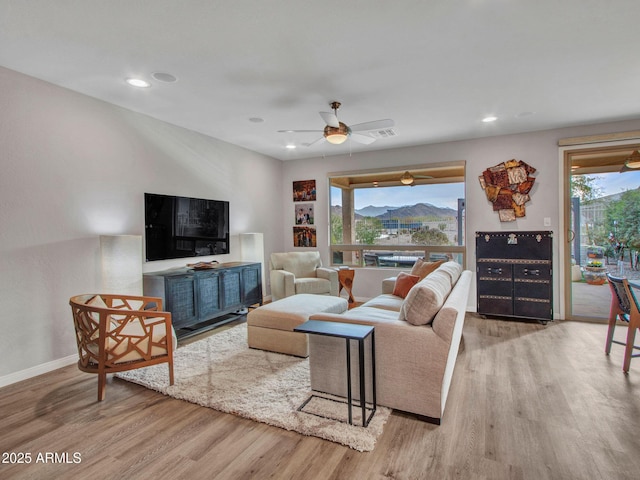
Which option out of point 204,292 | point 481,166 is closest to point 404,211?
point 481,166

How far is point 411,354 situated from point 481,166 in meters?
3.98

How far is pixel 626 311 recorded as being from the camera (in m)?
3.20

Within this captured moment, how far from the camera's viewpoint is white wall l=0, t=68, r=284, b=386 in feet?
9.73

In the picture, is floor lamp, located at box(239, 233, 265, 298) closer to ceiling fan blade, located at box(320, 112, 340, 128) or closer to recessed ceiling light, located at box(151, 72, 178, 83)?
ceiling fan blade, located at box(320, 112, 340, 128)

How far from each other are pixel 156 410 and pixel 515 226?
5.03 metres

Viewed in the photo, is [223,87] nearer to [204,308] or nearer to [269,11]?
[269,11]

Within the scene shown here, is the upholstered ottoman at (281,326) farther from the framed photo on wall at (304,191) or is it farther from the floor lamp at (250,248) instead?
the framed photo on wall at (304,191)

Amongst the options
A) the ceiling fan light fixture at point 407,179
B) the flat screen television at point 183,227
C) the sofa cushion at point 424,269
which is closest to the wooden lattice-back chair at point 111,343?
the flat screen television at point 183,227

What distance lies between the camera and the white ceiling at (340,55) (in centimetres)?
220

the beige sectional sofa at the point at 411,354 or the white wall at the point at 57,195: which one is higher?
the white wall at the point at 57,195

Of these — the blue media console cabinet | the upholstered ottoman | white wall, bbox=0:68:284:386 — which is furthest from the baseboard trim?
the upholstered ottoman

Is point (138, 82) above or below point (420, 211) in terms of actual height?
above

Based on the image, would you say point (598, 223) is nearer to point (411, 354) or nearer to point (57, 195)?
point (411, 354)

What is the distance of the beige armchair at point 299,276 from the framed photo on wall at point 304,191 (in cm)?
123
